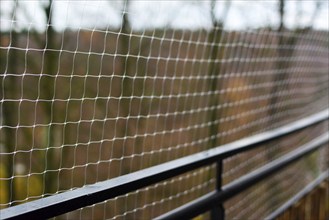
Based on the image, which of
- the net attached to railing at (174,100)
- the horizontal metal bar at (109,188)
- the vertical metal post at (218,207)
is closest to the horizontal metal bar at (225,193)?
the vertical metal post at (218,207)

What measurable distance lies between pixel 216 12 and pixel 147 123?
2.94ft

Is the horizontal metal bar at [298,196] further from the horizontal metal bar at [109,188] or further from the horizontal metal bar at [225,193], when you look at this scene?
the horizontal metal bar at [109,188]

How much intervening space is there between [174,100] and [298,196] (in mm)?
953

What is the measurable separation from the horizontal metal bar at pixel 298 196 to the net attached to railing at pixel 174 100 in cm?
18

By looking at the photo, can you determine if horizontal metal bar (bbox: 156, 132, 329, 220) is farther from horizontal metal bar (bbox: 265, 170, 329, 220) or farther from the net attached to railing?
the net attached to railing

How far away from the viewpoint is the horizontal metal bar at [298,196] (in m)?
2.42

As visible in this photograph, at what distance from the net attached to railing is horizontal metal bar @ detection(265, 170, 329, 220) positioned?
0.18 m

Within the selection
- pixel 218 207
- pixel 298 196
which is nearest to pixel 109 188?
pixel 218 207

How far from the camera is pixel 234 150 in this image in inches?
71.2

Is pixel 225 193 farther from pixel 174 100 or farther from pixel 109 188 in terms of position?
pixel 174 100

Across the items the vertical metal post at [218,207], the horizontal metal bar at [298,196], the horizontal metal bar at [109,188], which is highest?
the horizontal metal bar at [109,188]

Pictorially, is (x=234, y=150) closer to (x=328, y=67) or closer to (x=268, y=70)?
(x=268, y=70)

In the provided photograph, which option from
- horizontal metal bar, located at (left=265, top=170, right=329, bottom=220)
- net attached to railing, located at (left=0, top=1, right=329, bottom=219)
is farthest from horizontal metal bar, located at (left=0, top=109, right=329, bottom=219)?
net attached to railing, located at (left=0, top=1, right=329, bottom=219)

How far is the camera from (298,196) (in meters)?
2.84
